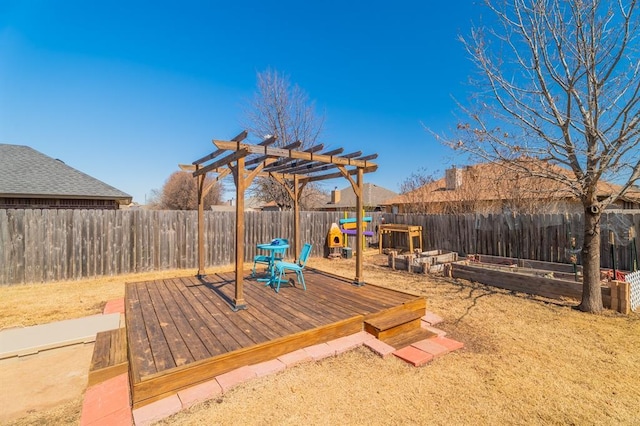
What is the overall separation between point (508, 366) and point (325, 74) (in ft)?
53.7

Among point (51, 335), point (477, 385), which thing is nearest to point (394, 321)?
point (477, 385)

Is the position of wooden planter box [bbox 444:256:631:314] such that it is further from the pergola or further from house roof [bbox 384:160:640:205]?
the pergola

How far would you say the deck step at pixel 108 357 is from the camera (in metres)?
2.82

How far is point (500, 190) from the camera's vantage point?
13.2m

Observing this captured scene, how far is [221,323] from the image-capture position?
3.78m

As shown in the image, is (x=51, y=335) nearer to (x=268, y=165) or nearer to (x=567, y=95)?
(x=268, y=165)

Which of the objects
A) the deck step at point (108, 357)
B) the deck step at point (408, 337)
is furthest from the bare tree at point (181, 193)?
the deck step at point (408, 337)

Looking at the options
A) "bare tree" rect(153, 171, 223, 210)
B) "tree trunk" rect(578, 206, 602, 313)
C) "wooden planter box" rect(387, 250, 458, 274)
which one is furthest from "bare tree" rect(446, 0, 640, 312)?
"bare tree" rect(153, 171, 223, 210)

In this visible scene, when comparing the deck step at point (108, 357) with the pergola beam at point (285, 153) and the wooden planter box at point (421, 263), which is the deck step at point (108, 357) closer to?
the pergola beam at point (285, 153)

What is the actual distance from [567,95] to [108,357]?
790 cm

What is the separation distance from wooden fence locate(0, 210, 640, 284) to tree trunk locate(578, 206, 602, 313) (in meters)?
2.28

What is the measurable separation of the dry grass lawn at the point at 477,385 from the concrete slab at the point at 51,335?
86cm

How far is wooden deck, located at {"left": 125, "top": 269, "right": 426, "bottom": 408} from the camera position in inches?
108

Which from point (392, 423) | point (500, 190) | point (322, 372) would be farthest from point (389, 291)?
point (500, 190)
